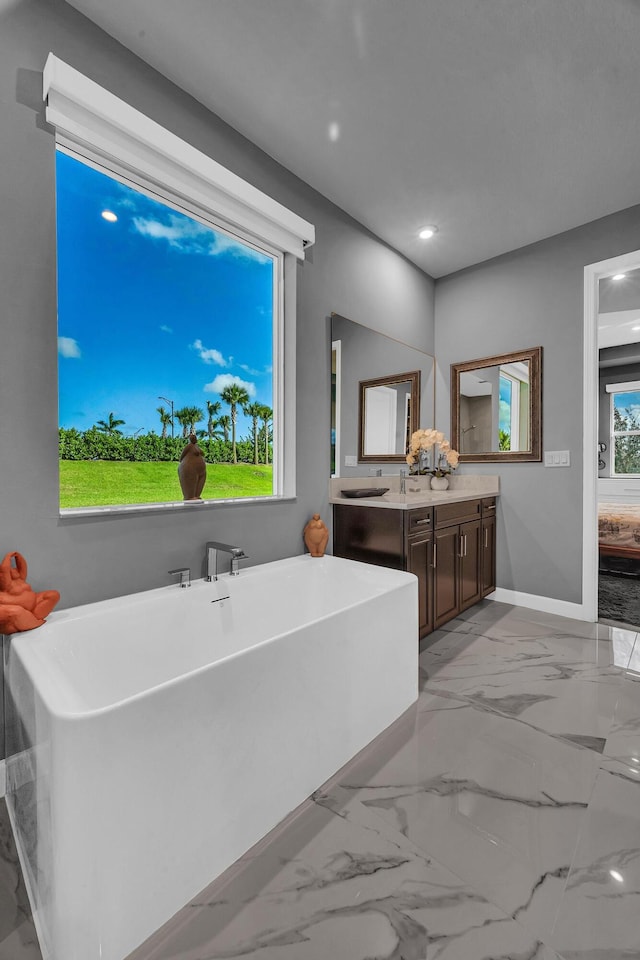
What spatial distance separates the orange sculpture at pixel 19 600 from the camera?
1317 millimetres

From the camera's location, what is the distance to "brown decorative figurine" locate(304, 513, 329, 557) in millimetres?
2438

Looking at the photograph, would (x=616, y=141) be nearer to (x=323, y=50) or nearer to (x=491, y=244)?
(x=491, y=244)

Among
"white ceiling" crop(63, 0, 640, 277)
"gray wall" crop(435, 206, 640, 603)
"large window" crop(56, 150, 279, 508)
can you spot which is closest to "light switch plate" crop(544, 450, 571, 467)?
"gray wall" crop(435, 206, 640, 603)

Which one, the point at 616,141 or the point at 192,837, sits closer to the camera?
the point at 192,837

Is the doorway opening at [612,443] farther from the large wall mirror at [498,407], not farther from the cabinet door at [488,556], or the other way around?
the cabinet door at [488,556]

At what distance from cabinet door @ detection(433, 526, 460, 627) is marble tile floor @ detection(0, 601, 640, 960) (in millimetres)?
720

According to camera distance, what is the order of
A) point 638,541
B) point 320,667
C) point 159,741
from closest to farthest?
point 159,741
point 320,667
point 638,541

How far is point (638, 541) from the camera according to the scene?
399cm

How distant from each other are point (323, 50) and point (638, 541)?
433cm

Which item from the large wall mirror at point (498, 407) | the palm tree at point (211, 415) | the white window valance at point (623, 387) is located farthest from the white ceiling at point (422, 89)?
the white window valance at point (623, 387)

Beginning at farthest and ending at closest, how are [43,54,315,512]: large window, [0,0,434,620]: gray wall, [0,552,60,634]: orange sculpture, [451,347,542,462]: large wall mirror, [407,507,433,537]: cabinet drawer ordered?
[451,347,542,462]: large wall mirror, [407,507,433,537]: cabinet drawer, [43,54,315,512]: large window, [0,0,434,620]: gray wall, [0,552,60,634]: orange sculpture

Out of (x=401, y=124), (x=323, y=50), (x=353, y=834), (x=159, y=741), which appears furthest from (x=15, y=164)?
(x=353, y=834)

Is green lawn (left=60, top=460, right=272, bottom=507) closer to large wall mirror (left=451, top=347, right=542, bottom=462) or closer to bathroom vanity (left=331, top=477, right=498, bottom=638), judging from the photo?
bathroom vanity (left=331, top=477, right=498, bottom=638)

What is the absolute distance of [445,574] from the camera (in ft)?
8.94
